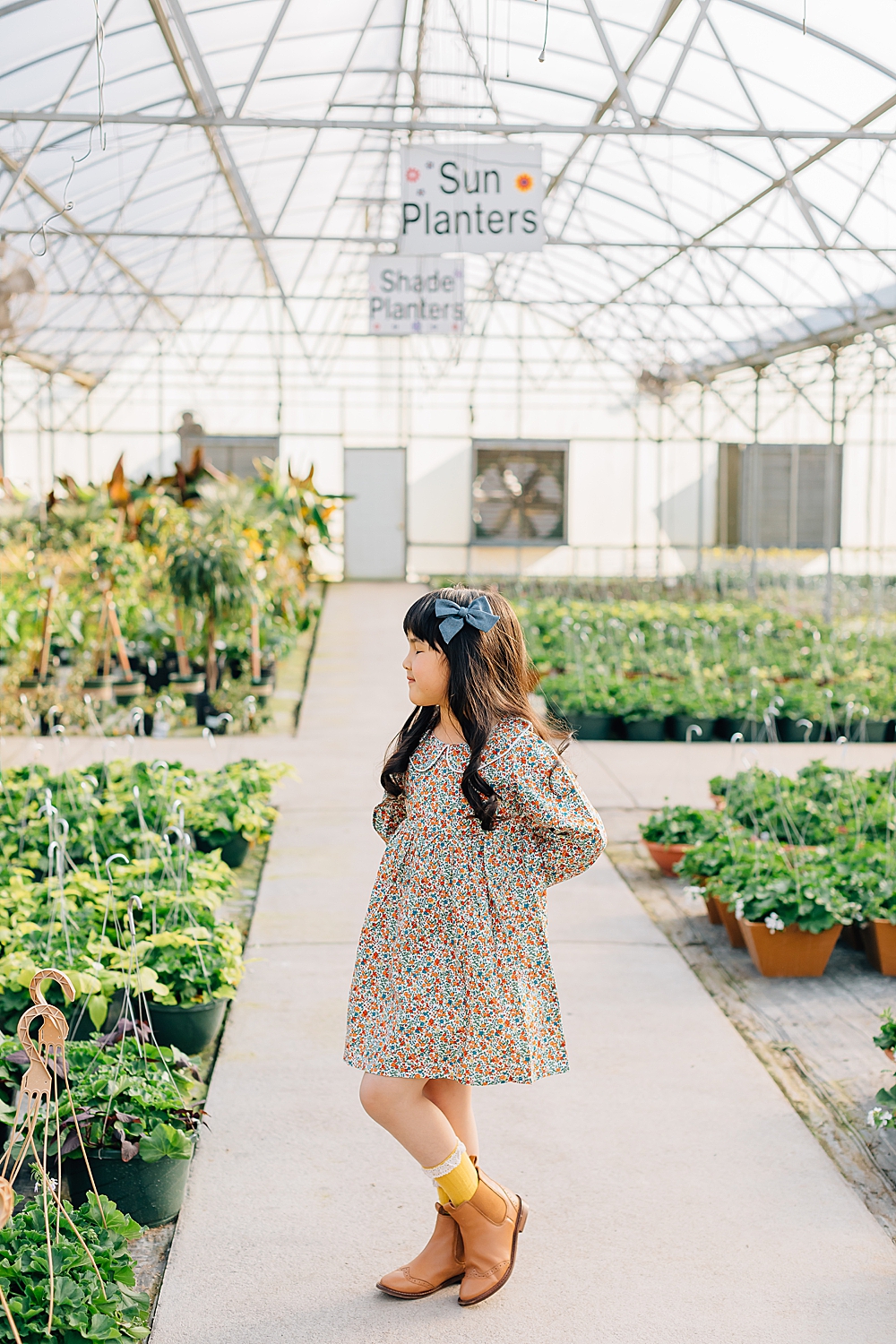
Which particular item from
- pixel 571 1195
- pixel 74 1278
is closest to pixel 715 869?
pixel 571 1195

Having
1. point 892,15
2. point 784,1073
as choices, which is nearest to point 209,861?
point 784,1073

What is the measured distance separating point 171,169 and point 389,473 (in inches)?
319

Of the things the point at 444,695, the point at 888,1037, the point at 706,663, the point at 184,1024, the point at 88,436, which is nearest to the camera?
the point at 444,695

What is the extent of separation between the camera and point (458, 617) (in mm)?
2020

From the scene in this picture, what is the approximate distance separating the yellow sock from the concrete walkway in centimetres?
22

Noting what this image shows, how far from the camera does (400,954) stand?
203 centimetres

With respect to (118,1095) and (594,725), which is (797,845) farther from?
(594,725)

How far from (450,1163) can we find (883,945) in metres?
2.18

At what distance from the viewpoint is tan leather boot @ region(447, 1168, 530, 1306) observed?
6.81 feet

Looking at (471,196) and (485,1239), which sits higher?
(471,196)

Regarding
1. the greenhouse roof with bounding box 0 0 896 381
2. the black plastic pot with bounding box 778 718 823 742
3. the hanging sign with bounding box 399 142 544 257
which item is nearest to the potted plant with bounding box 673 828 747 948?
the greenhouse roof with bounding box 0 0 896 381

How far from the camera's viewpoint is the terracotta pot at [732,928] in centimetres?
395

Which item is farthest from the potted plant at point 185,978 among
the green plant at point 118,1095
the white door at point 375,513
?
the white door at point 375,513

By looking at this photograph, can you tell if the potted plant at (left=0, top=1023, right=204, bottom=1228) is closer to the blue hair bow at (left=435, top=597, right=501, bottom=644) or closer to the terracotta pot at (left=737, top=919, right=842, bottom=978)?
the blue hair bow at (left=435, top=597, right=501, bottom=644)
